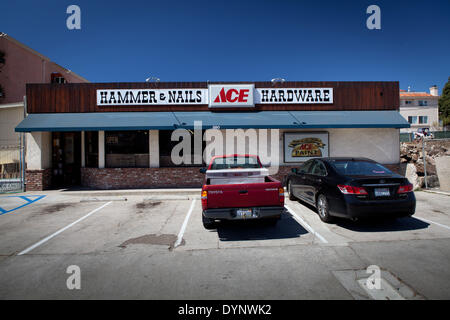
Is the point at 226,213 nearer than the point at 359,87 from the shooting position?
Yes

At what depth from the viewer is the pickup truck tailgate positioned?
16.0ft

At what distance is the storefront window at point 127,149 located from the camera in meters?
12.3

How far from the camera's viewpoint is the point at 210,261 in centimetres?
410

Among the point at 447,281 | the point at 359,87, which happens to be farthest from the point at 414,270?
the point at 359,87

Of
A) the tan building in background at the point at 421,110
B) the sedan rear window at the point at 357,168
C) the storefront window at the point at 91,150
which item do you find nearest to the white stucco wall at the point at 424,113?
the tan building in background at the point at 421,110

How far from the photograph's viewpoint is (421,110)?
48.1 meters

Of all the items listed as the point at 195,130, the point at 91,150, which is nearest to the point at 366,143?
the point at 195,130

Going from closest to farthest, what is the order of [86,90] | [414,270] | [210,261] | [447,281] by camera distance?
[447,281] < [414,270] < [210,261] < [86,90]

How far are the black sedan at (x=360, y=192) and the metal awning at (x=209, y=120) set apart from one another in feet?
17.1

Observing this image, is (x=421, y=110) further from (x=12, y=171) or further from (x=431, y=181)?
(x=12, y=171)

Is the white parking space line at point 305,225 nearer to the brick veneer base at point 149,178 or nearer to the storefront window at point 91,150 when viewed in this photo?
the brick veneer base at point 149,178

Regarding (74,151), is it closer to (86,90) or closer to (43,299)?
(86,90)

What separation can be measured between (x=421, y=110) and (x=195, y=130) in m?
54.6

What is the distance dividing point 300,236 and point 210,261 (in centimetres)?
215
